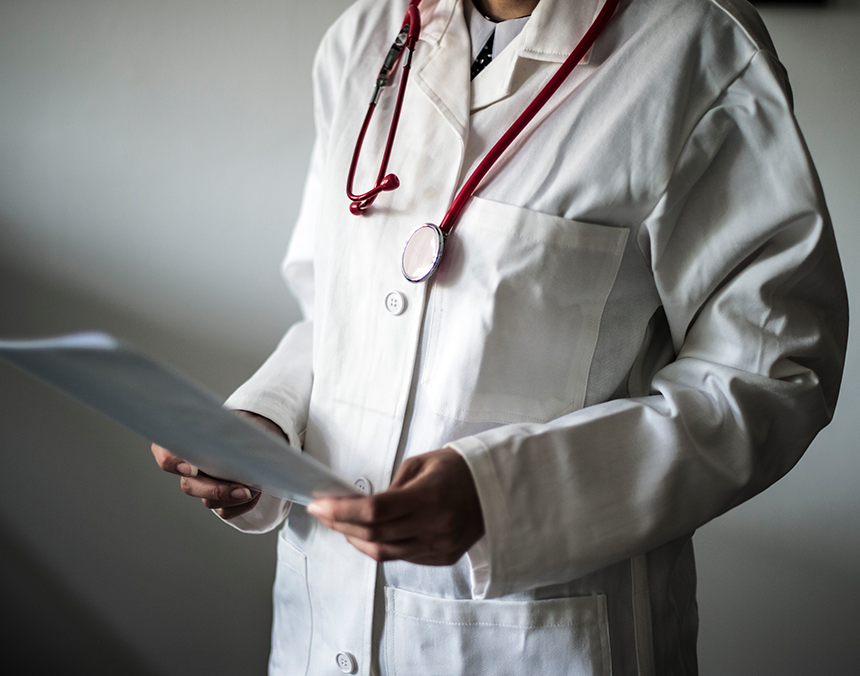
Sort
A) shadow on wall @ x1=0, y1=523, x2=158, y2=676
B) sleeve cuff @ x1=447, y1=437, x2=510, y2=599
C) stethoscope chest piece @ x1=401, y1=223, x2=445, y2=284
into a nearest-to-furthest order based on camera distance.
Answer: sleeve cuff @ x1=447, y1=437, x2=510, y2=599 → stethoscope chest piece @ x1=401, y1=223, x2=445, y2=284 → shadow on wall @ x1=0, y1=523, x2=158, y2=676

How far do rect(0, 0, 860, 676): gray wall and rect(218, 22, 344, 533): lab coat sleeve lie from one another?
30 cm

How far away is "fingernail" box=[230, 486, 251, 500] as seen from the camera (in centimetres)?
64

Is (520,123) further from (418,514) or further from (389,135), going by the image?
(418,514)

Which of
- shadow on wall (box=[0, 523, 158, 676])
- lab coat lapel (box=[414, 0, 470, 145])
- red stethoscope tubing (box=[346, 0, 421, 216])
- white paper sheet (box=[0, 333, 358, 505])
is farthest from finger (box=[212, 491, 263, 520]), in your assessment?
shadow on wall (box=[0, 523, 158, 676])

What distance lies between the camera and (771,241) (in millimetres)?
585

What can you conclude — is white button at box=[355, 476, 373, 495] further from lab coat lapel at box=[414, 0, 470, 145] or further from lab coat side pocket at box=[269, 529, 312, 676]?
lab coat lapel at box=[414, 0, 470, 145]

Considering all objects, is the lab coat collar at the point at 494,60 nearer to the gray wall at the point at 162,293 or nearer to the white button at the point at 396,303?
the white button at the point at 396,303

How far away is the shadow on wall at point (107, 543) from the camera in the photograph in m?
1.15

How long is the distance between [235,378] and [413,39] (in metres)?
0.75

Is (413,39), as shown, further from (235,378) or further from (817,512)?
(817,512)

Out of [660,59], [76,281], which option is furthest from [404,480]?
[76,281]

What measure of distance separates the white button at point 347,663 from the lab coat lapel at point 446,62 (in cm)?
57

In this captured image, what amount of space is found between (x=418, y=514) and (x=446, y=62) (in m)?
0.50

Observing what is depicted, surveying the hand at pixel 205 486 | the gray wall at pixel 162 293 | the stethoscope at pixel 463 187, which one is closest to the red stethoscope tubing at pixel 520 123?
the stethoscope at pixel 463 187
